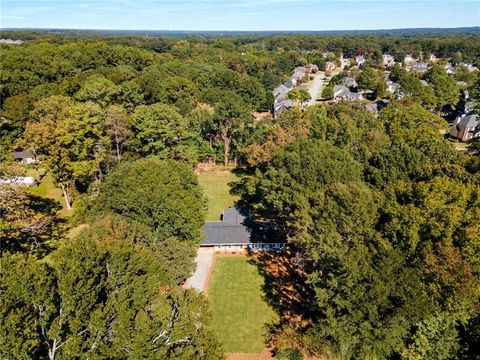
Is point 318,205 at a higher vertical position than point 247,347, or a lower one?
higher

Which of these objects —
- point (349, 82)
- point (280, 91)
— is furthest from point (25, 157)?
point (349, 82)

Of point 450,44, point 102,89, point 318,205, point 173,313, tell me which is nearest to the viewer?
point 173,313

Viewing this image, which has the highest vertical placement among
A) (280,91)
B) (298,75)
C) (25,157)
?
(298,75)

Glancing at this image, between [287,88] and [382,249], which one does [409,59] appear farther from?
[382,249]

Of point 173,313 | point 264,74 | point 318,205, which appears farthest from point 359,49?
point 173,313

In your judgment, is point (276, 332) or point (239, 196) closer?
point (276, 332)

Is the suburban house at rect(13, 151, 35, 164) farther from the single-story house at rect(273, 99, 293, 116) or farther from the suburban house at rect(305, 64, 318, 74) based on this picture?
the suburban house at rect(305, 64, 318, 74)

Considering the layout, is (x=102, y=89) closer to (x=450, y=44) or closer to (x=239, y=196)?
(x=239, y=196)
